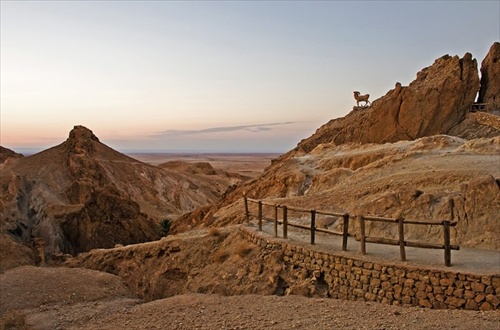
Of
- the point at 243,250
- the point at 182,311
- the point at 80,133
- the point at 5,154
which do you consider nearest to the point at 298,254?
the point at 243,250

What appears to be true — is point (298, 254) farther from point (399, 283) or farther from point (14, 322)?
point (14, 322)

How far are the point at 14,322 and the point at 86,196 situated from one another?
27376mm

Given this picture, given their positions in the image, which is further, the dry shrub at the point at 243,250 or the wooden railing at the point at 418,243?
the dry shrub at the point at 243,250

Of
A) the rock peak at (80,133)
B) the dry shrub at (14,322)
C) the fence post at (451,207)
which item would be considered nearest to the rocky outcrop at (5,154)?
the rock peak at (80,133)

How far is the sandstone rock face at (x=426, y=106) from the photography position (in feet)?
115

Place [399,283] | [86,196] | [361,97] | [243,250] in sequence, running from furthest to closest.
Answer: [361,97] → [86,196] → [243,250] → [399,283]

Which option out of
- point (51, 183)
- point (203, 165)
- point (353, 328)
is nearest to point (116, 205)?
point (51, 183)

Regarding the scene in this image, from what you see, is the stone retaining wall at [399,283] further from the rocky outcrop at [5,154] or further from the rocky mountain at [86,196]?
the rocky outcrop at [5,154]

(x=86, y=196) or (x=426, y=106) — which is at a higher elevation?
(x=426, y=106)

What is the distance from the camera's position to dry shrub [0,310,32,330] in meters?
11.9

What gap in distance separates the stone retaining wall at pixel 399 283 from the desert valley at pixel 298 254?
27 millimetres

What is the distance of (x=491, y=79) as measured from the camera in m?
37.0

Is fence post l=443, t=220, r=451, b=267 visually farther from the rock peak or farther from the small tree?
the rock peak

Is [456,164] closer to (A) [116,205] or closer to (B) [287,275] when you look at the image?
(B) [287,275]
